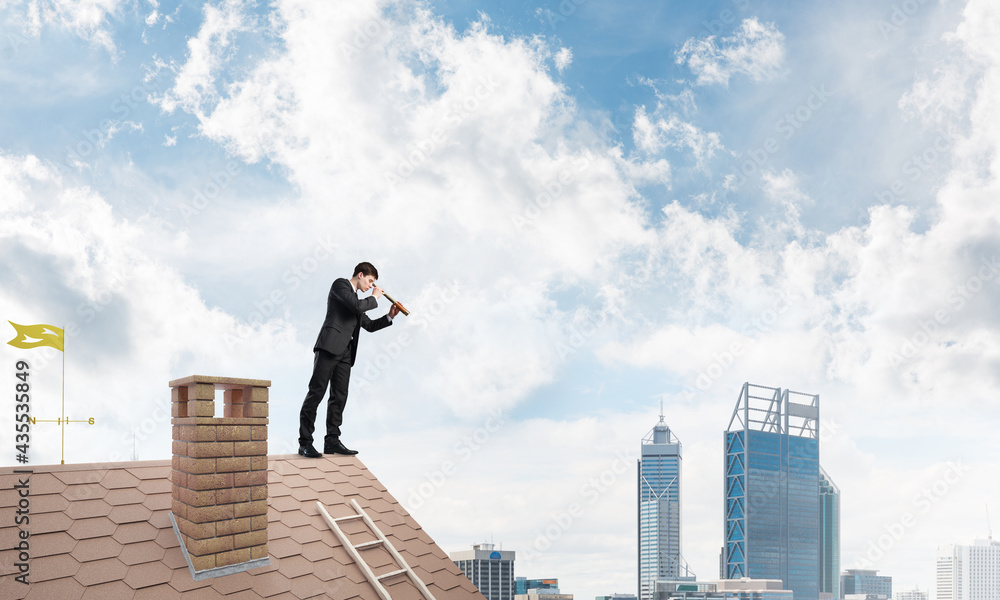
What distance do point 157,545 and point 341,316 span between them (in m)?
2.82

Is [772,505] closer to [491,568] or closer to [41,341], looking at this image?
[491,568]

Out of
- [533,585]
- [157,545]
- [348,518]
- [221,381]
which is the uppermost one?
[221,381]

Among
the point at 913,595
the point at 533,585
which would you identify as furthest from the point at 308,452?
the point at 913,595

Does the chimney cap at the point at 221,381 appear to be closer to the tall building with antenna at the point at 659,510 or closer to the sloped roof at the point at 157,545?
the sloped roof at the point at 157,545

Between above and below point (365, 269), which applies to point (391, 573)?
below

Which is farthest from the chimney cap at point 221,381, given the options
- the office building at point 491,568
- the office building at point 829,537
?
the office building at point 829,537

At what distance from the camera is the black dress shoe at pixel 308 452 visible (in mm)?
5949

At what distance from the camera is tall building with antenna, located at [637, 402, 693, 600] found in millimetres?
116250

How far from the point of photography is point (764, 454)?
88.2m

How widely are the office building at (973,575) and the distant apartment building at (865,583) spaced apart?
49756mm

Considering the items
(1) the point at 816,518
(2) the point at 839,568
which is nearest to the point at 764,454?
(1) the point at 816,518

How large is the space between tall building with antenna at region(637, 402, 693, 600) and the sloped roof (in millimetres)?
122626

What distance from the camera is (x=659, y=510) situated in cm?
12088

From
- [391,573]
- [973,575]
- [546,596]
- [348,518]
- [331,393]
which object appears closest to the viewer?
[391,573]
